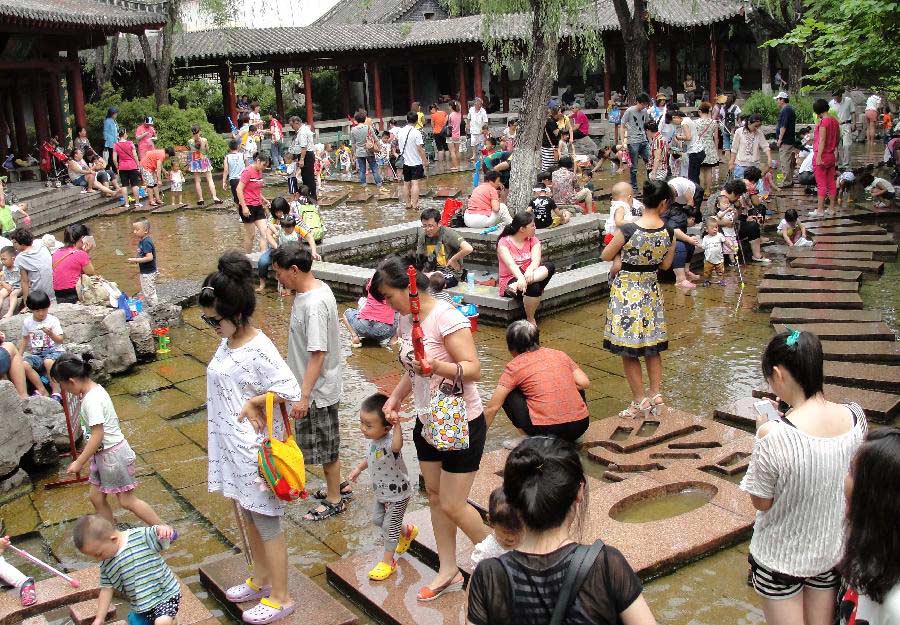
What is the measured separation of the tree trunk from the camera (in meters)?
13.5

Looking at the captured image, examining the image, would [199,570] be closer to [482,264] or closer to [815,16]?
[482,264]

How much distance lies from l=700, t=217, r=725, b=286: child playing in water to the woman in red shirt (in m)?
3.46

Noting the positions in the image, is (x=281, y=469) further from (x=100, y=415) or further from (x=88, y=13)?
(x=88, y=13)

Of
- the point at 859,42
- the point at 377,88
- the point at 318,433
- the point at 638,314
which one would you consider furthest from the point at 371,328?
the point at 377,88

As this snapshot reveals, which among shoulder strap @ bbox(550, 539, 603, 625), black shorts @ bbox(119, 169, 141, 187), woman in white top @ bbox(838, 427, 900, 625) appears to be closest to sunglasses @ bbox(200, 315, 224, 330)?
shoulder strap @ bbox(550, 539, 603, 625)

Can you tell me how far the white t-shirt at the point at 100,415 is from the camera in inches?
215

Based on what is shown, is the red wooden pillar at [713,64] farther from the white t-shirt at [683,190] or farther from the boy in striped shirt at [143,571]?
the boy in striped shirt at [143,571]

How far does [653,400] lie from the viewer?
270 inches

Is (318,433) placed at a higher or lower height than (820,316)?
→ higher

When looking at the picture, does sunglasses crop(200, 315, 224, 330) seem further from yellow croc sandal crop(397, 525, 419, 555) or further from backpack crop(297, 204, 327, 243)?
backpack crop(297, 204, 327, 243)

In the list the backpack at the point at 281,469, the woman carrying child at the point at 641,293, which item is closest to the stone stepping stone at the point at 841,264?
the woman carrying child at the point at 641,293

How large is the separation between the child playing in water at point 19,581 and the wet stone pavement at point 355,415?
1.27 feet

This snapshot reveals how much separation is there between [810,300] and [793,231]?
3.12 metres

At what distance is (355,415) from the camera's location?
7523 mm
